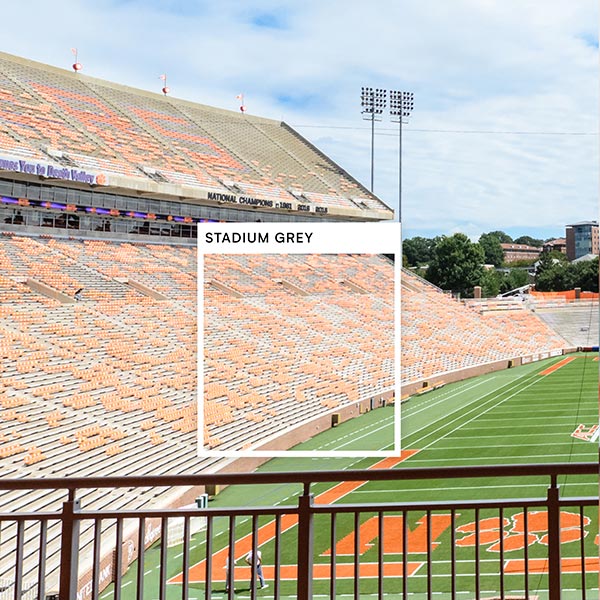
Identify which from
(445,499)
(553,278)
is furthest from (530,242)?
(445,499)

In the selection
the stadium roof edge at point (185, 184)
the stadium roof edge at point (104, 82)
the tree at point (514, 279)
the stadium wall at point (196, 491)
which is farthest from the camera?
the stadium roof edge at point (104, 82)

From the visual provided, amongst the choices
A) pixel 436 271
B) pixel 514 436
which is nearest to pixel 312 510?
pixel 514 436

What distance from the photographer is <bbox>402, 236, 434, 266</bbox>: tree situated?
16.1ft

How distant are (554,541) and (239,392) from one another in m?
4.99

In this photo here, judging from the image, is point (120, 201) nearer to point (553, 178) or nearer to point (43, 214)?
point (43, 214)

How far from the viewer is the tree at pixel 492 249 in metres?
5.47

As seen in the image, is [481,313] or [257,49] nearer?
[257,49]

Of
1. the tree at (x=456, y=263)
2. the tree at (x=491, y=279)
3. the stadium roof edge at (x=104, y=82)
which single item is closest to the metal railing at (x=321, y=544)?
the tree at (x=456, y=263)

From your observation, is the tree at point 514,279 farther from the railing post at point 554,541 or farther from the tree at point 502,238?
the railing post at point 554,541

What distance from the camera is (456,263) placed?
21.6 ft

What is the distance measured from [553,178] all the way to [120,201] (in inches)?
246

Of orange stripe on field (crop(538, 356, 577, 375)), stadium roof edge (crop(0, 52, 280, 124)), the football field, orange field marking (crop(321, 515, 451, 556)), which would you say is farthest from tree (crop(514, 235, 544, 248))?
stadium roof edge (crop(0, 52, 280, 124))

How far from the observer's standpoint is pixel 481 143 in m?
3.47

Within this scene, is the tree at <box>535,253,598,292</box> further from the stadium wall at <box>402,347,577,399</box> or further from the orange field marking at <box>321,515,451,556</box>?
the orange field marking at <box>321,515,451,556</box>
